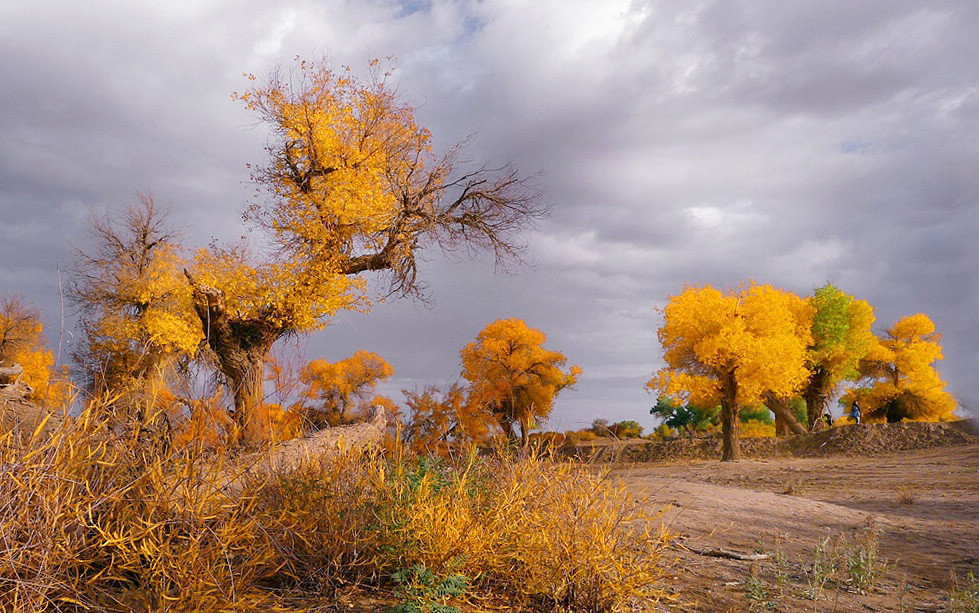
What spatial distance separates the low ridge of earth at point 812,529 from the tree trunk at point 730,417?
3.40 m

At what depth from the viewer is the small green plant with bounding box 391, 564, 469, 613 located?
14.5ft

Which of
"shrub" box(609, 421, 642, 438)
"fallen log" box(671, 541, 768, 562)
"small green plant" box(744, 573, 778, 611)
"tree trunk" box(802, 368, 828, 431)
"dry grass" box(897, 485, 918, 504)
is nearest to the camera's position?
"small green plant" box(744, 573, 778, 611)

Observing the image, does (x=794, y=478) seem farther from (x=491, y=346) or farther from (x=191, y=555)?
(x=191, y=555)

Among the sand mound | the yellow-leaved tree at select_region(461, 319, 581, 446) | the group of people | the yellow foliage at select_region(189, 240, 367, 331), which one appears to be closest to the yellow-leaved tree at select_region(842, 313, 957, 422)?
the group of people

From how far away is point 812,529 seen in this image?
9672 millimetres

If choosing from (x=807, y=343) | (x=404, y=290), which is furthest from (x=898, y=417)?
(x=404, y=290)

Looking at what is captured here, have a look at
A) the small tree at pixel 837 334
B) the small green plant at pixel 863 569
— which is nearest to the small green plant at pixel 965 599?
the small green plant at pixel 863 569

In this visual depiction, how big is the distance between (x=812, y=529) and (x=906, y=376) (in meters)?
34.4

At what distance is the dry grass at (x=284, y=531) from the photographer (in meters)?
3.94

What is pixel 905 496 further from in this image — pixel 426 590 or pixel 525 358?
pixel 525 358

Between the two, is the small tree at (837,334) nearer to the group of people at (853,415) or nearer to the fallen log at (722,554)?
the group of people at (853,415)

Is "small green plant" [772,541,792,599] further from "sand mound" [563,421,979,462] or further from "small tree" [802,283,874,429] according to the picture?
"small tree" [802,283,874,429]

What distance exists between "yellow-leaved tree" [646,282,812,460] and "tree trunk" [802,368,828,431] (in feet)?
32.5

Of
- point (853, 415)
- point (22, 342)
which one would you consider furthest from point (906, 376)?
point (22, 342)
